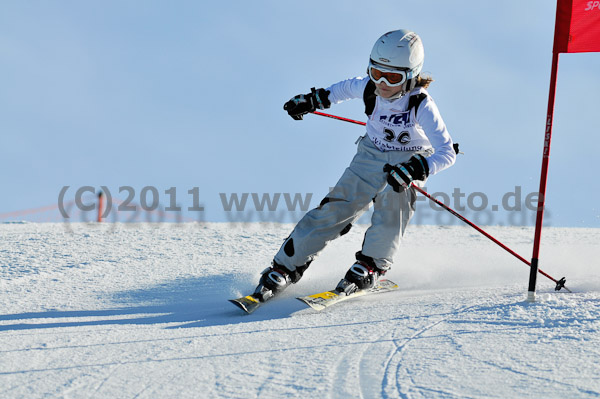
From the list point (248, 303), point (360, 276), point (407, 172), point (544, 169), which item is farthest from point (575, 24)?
point (248, 303)

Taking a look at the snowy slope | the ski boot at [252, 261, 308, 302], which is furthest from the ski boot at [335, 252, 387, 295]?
the ski boot at [252, 261, 308, 302]

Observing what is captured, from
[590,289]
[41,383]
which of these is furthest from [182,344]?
[590,289]

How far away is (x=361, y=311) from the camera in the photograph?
386 cm

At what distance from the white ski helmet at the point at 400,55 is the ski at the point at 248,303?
5.64 ft

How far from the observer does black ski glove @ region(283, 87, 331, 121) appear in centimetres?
487

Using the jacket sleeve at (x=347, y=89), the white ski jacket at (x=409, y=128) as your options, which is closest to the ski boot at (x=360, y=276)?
the white ski jacket at (x=409, y=128)

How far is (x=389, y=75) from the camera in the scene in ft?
13.6

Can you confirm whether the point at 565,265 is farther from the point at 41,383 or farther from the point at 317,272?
the point at 41,383

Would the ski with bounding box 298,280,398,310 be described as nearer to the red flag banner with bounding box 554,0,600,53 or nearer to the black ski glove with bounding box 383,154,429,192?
the black ski glove with bounding box 383,154,429,192

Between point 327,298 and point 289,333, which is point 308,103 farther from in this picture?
point 289,333

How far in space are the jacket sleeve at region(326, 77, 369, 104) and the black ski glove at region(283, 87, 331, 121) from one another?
5 cm

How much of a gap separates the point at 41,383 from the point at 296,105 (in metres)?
2.93

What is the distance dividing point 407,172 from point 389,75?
0.68 metres

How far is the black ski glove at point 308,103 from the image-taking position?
16.0ft
